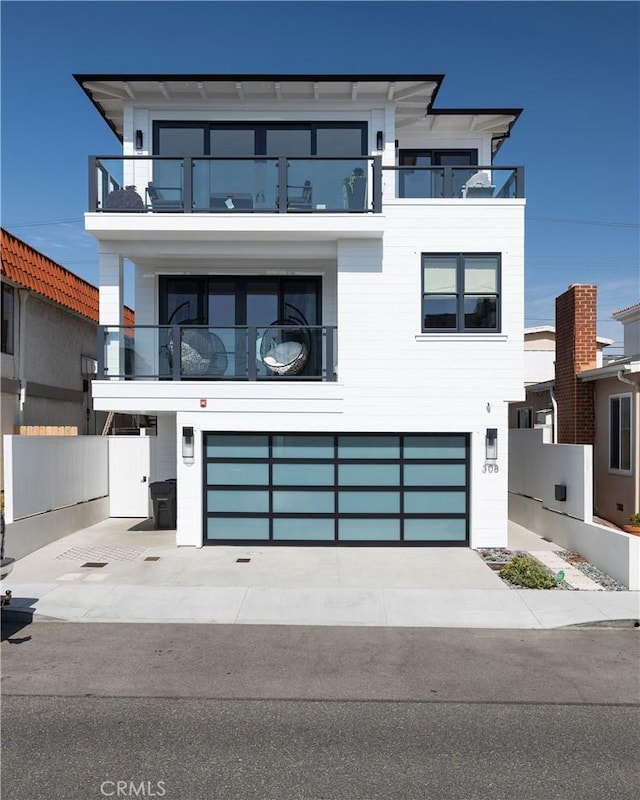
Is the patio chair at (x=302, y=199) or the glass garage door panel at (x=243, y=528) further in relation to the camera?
the glass garage door panel at (x=243, y=528)

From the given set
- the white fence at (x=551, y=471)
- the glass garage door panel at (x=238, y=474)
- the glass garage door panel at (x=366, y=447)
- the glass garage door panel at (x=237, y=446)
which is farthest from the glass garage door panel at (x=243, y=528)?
the white fence at (x=551, y=471)

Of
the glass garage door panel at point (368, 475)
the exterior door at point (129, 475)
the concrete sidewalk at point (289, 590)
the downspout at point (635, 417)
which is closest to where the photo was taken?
the concrete sidewalk at point (289, 590)

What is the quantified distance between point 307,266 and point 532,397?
8.05m

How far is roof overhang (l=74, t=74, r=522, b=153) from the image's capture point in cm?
1338

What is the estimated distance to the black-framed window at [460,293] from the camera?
503 inches

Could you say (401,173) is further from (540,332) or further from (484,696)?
(540,332)

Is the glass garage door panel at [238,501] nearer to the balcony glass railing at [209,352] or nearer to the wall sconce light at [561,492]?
the balcony glass railing at [209,352]

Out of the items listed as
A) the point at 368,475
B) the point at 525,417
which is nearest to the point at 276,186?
the point at 368,475

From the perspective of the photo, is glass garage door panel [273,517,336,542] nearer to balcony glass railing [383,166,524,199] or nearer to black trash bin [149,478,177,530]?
black trash bin [149,478,177,530]

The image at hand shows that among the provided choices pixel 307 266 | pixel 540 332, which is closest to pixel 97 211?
pixel 307 266

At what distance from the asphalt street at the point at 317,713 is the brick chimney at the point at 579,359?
6846 mm

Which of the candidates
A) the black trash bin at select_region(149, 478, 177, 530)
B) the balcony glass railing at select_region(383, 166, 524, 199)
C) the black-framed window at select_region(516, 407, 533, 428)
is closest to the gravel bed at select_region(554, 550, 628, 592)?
the balcony glass railing at select_region(383, 166, 524, 199)

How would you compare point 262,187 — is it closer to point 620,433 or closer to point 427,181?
point 427,181

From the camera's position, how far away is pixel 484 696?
6.43 meters
